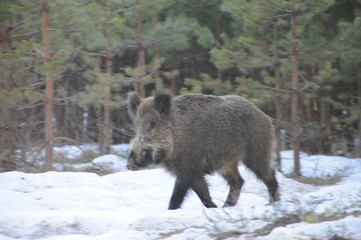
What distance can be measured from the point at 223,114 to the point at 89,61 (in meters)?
6.68

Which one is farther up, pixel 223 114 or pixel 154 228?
pixel 223 114

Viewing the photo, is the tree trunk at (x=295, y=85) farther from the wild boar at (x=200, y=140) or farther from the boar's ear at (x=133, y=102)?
the boar's ear at (x=133, y=102)

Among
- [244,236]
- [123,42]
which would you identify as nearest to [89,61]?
[123,42]

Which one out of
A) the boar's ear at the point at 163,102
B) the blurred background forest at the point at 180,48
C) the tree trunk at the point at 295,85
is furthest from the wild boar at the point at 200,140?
the tree trunk at the point at 295,85

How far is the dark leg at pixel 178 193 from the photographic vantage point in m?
6.89

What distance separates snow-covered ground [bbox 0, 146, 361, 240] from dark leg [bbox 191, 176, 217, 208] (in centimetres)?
49

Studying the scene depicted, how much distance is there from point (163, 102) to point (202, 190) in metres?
1.33

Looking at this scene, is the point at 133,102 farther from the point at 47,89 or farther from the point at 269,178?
the point at 47,89

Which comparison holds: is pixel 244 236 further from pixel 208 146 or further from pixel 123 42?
pixel 123 42

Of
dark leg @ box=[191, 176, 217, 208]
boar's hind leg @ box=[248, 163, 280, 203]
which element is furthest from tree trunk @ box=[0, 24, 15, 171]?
boar's hind leg @ box=[248, 163, 280, 203]

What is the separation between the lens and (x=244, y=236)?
485 cm

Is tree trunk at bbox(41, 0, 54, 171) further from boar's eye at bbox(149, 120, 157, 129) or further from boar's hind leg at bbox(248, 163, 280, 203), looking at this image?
boar's hind leg at bbox(248, 163, 280, 203)

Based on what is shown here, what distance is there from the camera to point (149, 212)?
692 centimetres

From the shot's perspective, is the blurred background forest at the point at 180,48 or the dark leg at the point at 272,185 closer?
the dark leg at the point at 272,185
